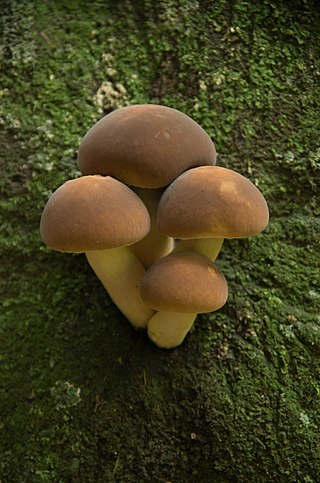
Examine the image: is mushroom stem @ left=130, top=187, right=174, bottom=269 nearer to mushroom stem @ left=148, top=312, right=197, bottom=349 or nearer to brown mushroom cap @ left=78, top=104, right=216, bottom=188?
brown mushroom cap @ left=78, top=104, right=216, bottom=188

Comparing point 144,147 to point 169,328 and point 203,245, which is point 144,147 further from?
point 169,328

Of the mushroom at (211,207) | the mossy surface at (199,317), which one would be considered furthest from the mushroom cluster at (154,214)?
the mossy surface at (199,317)

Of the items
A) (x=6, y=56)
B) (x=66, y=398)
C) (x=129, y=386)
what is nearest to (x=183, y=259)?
(x=129, y=386)

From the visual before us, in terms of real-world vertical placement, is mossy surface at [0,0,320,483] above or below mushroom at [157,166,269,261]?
below

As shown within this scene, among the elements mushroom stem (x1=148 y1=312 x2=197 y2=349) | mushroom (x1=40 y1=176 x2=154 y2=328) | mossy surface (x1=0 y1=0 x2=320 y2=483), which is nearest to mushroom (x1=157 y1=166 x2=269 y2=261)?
mushroom (x1=40 y1=176 x2=154 y2=328)

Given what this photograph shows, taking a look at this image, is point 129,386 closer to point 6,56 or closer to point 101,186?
point 101,186

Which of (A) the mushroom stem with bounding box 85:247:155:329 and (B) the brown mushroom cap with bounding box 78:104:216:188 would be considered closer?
(B) the brown mushroom cap with bounding box 78:104:216:188
